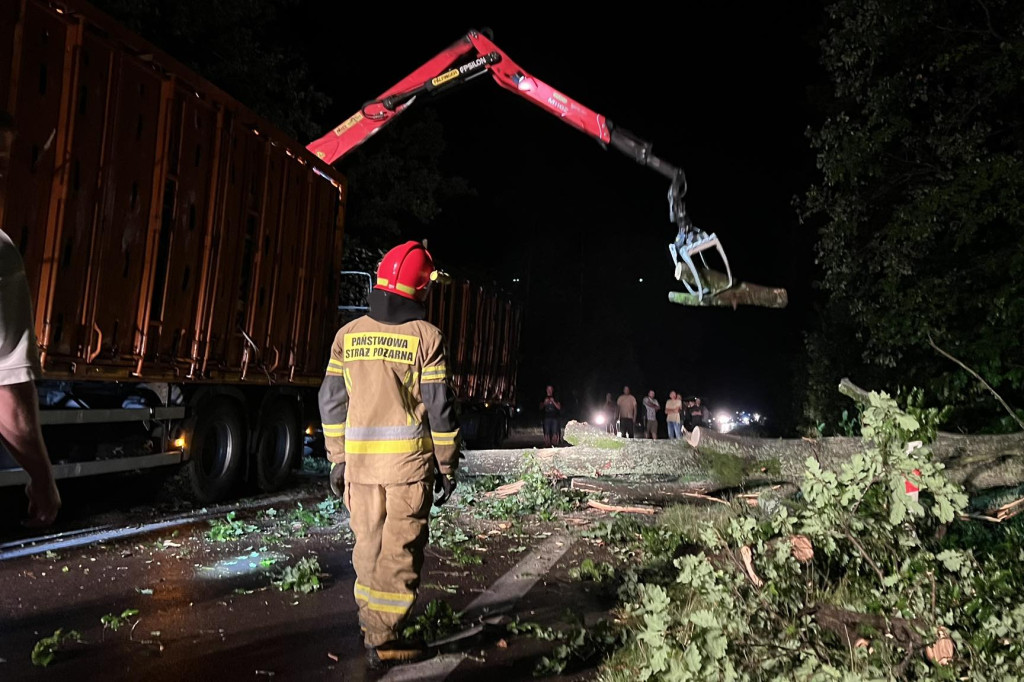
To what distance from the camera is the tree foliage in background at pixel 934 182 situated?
28.5 ft

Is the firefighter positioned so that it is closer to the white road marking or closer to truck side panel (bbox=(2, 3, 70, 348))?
the white road marking

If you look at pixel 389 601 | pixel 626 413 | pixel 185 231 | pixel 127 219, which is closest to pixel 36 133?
pixel 127 219

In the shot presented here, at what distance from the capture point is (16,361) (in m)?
1.62

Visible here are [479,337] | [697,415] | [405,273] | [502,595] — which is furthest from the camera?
[697,415]

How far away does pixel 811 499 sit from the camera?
3867 mm

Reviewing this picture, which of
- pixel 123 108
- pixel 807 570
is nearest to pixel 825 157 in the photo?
pixel 807 570

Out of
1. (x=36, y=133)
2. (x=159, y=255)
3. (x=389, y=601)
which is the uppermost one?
(x=36, y=133)

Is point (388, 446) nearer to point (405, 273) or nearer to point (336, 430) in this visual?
point (336, 430)

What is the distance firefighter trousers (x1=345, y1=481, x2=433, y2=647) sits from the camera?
3.29 meters

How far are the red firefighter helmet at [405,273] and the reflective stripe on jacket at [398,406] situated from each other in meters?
0.16

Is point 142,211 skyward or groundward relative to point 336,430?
skyward

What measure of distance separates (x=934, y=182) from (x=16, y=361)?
10710 millimetres

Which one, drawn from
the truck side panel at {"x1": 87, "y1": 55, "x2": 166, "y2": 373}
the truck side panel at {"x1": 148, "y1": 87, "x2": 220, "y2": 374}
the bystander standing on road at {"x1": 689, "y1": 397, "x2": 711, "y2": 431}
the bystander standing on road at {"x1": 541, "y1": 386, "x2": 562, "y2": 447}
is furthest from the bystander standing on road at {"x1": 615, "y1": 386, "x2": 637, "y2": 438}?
the truck side panel at {"x1": 87, "y1": 55, "x2": 166, "y2": 373}

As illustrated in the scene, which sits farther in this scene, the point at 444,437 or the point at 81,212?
the point at 81,212
